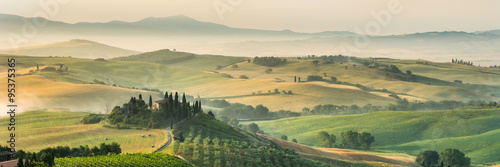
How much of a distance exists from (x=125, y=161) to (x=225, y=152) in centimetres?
2063

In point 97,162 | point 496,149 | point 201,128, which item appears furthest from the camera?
point 496,149

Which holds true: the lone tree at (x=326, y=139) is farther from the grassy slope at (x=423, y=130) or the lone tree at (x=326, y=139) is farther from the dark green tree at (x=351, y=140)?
the dark green tree at (x=351, y=140)

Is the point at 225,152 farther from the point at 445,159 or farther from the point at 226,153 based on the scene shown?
the point at 445,159

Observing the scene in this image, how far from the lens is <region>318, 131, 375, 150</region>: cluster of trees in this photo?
527ft

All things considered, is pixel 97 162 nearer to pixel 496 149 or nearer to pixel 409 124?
pixel 496 149

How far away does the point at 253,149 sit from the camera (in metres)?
94.3

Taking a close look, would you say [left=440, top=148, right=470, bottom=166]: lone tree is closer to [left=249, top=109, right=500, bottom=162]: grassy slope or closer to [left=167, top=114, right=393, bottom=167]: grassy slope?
[left=249, top=109, right=500, bottom=162]: grassy slope

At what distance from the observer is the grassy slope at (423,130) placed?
16238 centimetres

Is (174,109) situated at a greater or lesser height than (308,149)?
greater

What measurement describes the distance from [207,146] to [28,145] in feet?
111

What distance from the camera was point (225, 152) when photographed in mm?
87312

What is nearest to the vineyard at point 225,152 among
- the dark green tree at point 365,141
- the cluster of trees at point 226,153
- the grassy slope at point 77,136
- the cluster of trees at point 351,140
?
the cluster of trees at point 226,153

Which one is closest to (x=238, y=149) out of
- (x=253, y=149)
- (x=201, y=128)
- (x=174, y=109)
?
(x=253, y=149)

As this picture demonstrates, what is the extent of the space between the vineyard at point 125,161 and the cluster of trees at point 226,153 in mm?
5525
